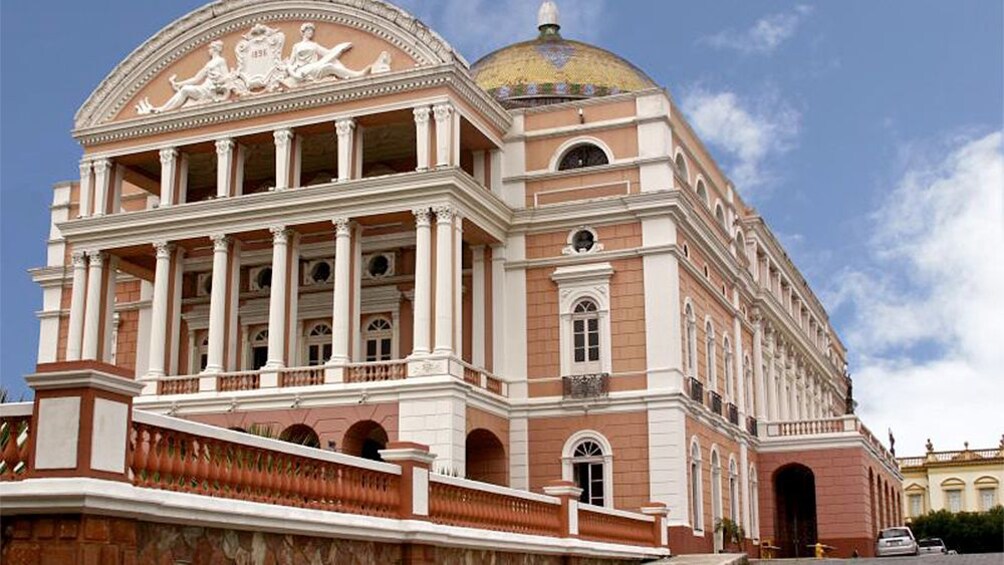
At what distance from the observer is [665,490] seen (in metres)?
29.5

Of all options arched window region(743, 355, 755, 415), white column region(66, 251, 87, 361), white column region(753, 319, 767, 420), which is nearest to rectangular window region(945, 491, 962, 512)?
white column region(753, 319, 767, 420)

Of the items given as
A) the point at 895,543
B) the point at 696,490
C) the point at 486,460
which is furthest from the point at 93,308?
the point at 895,543

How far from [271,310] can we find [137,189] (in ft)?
27.1

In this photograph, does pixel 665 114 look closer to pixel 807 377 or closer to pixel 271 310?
pixel 271 310

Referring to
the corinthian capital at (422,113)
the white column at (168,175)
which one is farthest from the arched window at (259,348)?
the corinthian capital at (422,113)

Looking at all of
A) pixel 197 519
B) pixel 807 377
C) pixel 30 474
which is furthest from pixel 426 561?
pixel 807 377

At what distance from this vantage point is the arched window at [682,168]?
33.2 meters

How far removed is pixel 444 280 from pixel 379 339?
15.7 feet

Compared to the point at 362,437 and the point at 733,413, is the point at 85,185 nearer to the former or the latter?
the point at 362,437

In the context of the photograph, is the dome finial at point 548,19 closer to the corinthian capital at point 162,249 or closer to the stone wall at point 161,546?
the corinthian capital at point 162,249

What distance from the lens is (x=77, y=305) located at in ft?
106

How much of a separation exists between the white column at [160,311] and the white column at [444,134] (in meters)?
7.51

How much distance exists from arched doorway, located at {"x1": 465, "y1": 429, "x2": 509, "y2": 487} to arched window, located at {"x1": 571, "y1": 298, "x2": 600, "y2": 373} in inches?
108

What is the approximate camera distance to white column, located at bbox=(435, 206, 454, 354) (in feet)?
93.5
